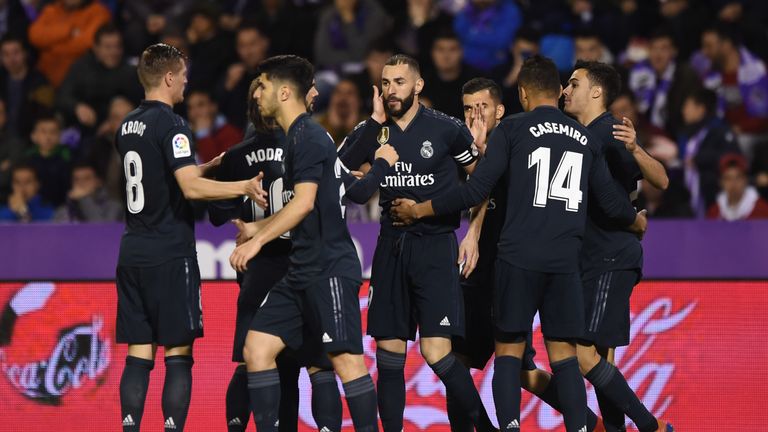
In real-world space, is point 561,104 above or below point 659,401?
above

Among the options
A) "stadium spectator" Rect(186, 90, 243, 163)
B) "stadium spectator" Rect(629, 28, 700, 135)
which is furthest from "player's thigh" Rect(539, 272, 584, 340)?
"stadium spectator" Rect(186, 90, 243, 163)

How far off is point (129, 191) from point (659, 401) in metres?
3.86

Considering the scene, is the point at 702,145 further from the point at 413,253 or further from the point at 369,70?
the point at 413,253

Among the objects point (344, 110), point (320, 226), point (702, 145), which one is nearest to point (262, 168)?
point (320, 226)

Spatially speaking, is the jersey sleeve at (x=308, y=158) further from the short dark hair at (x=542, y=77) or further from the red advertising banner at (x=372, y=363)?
the red advertising banner at (x=372, y=363)

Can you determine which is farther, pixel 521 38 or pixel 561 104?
pixel 521 38

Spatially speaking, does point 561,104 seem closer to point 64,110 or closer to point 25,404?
point 25,404

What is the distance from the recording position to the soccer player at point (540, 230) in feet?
23.2

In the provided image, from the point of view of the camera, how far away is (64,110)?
14133 mm

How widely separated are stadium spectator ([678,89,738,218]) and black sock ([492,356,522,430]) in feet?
16.6

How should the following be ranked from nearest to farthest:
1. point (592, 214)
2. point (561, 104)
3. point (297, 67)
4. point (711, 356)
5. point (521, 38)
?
point (297, 67), point (592, 214), point (711, 356), point (561, 104), point (521, 38)

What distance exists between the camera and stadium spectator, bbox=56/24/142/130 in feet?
45.1

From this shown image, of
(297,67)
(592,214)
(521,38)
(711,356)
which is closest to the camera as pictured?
(297,67)

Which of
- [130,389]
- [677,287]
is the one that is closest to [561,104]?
[677,287]
